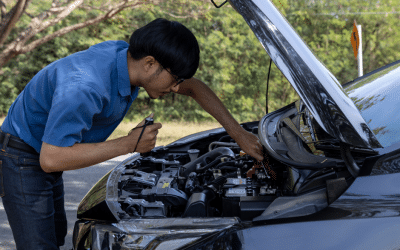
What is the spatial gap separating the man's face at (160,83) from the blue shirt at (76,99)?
0.36ft

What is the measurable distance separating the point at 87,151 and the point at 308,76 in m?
0.94

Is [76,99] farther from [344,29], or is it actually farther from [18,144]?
[344,29]

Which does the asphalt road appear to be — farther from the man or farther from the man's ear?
the man's ear

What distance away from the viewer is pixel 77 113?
4.85ft

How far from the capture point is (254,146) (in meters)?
2.11

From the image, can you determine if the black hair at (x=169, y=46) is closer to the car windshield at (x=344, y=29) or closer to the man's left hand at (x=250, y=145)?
the man's left hand at (x=250, y=145)

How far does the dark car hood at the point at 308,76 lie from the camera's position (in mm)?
1318

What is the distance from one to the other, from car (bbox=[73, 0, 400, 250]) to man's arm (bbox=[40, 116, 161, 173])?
29cm

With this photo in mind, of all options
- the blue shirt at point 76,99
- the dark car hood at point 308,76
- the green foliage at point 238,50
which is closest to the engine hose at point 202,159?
the blue shirt at point 76,99

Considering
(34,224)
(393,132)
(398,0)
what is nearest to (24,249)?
(34,224)

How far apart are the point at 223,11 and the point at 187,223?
9.85m

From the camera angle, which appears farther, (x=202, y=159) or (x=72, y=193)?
(x=72, y=193)

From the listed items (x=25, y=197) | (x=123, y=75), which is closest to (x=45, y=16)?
(x=25, y=197)

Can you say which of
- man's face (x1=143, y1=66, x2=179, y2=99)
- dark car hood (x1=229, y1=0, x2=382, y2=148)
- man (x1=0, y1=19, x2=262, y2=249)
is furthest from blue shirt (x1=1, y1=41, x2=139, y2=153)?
dark car hood (x1=229, y1=0, x2=382, y2=148)
